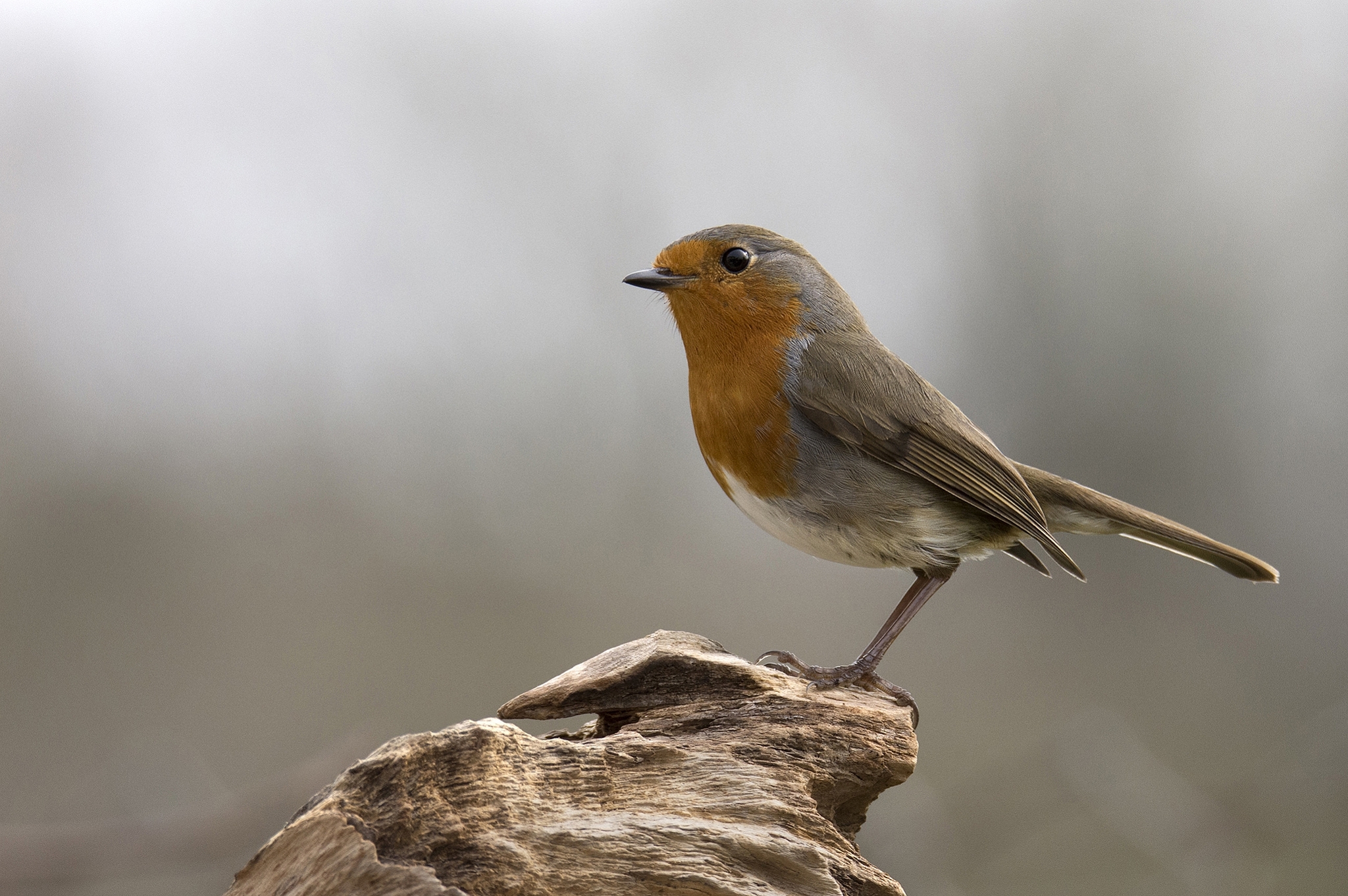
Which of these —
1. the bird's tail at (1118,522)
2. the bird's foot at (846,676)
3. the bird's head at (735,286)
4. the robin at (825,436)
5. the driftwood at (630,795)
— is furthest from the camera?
the bird's tail at (1118,522)

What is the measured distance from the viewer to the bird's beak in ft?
9.08

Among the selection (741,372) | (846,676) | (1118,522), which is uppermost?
(741,372)

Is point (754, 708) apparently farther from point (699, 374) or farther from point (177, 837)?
point (177, 837)

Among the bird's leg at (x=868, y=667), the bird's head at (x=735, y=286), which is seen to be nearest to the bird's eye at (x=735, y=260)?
the bird's head at (x=735, y=286)

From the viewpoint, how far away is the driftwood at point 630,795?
63.9 inches

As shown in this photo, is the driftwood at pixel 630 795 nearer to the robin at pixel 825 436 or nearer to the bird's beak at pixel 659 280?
the robin at pixel 825 436

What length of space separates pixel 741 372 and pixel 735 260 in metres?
0.37

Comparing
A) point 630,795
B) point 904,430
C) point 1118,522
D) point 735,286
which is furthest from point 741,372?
point 1118,522

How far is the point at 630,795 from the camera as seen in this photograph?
6.18 ft

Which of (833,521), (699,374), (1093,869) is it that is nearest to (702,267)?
(699,374)

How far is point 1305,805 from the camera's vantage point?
477cm

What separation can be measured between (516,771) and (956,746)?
3.77 meters

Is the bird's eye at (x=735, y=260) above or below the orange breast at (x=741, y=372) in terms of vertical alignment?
above

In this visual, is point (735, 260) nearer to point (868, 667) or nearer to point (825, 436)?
point (825, 436)
